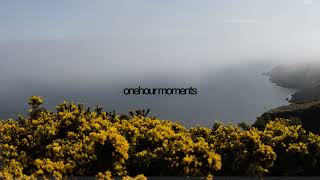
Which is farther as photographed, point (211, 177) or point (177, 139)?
point (177, 139)

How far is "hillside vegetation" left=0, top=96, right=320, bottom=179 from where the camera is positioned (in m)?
11.2

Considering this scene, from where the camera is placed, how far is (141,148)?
1248 cm

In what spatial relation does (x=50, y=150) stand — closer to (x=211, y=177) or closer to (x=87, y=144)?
(x=87, y=144)

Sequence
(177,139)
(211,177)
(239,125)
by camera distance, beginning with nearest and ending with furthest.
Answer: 1. (211,177)
2. (177,139)
3. (239,125)

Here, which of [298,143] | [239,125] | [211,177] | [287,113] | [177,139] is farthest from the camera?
[287,113]

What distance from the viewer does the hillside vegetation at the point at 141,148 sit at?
1123 centimetres

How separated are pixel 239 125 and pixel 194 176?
3731 mm

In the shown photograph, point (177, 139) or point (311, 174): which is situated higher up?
point (177, 139)

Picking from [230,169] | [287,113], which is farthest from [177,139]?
[287,113]

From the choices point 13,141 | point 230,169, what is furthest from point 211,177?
point 13,141

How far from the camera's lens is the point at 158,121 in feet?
46.5

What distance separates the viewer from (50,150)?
12.5m

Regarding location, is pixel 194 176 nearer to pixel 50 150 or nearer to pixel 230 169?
pixel 230 169

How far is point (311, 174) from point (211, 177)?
3.00 m
